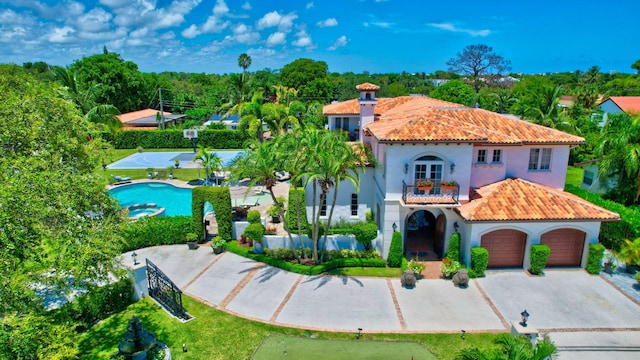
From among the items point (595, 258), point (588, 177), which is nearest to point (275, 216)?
point (595, 258)

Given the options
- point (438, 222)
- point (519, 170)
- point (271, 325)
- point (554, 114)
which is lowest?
point (271, 325)

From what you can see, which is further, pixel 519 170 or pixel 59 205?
pixel 519 170

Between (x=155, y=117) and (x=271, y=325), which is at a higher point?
(x=155, y=117)

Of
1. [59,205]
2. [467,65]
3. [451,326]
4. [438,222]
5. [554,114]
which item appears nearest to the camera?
[59,205]

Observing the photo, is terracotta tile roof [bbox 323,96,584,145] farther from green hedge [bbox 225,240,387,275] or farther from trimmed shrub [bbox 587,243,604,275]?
green hedge [bbox 225,240,387,275]

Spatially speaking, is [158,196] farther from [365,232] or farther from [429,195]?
[429,195]

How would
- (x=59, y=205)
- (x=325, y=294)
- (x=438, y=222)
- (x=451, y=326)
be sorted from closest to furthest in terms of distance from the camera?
1. (x=59, y=205)
2. (x=451, y=326)
3. (x=325, y=294)
4. (x=438, y=222)

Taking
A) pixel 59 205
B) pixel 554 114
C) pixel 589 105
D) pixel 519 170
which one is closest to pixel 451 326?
pixel 519 170

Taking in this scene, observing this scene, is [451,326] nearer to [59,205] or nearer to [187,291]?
[187,291]

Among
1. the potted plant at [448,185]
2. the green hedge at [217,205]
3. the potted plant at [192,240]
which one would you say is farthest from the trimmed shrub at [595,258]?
the potted plant at [192,240]
